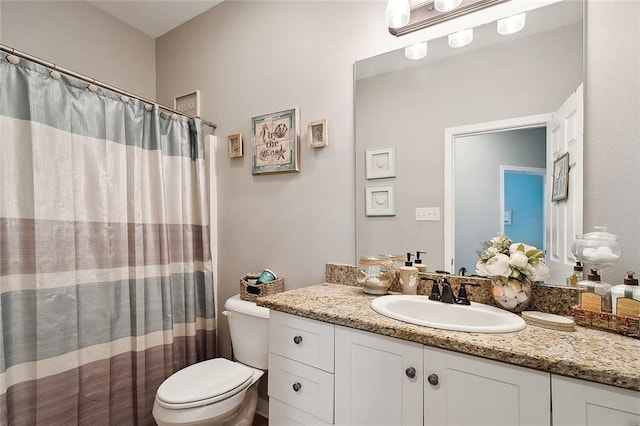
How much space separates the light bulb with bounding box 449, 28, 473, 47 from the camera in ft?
4.44

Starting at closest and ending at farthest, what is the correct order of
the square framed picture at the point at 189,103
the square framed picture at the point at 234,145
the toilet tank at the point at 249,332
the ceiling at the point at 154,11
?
the toilet tank at the point at 249,332, the square framed picture at the point at 234,145, the ceiling at the point at 154,11, the square framed picture at the point at 189,103

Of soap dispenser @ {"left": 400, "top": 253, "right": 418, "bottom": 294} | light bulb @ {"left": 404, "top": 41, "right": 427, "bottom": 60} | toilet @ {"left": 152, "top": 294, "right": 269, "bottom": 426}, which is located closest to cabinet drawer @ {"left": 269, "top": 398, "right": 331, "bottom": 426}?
toilet @ {"left": 152, "top": 294, "right": 269, "bottom": 426}

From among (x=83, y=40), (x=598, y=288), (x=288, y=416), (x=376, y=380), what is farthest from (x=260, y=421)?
(x=83, y=40)

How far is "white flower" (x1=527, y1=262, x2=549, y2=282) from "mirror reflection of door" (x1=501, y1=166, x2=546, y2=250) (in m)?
0.12

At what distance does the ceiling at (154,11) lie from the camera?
2.20 metres

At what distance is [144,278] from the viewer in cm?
173

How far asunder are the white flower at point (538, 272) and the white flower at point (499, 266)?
3.0 inches

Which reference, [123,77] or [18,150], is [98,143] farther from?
[123,77]

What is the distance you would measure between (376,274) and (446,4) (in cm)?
121

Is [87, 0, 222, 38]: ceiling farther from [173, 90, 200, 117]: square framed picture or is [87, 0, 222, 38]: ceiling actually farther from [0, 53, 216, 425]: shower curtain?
[0, 53, 216, 425]: shower curtain

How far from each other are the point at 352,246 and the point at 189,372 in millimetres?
1046

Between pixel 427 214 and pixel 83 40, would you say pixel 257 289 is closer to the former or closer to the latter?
pixel 427 214

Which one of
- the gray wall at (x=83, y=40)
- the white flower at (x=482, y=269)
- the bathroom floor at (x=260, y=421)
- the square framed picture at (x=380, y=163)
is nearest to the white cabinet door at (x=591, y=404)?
the white flower at (x=482, y=269)

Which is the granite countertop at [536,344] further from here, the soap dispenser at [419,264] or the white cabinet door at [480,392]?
the soap dispenser at [419,264]
